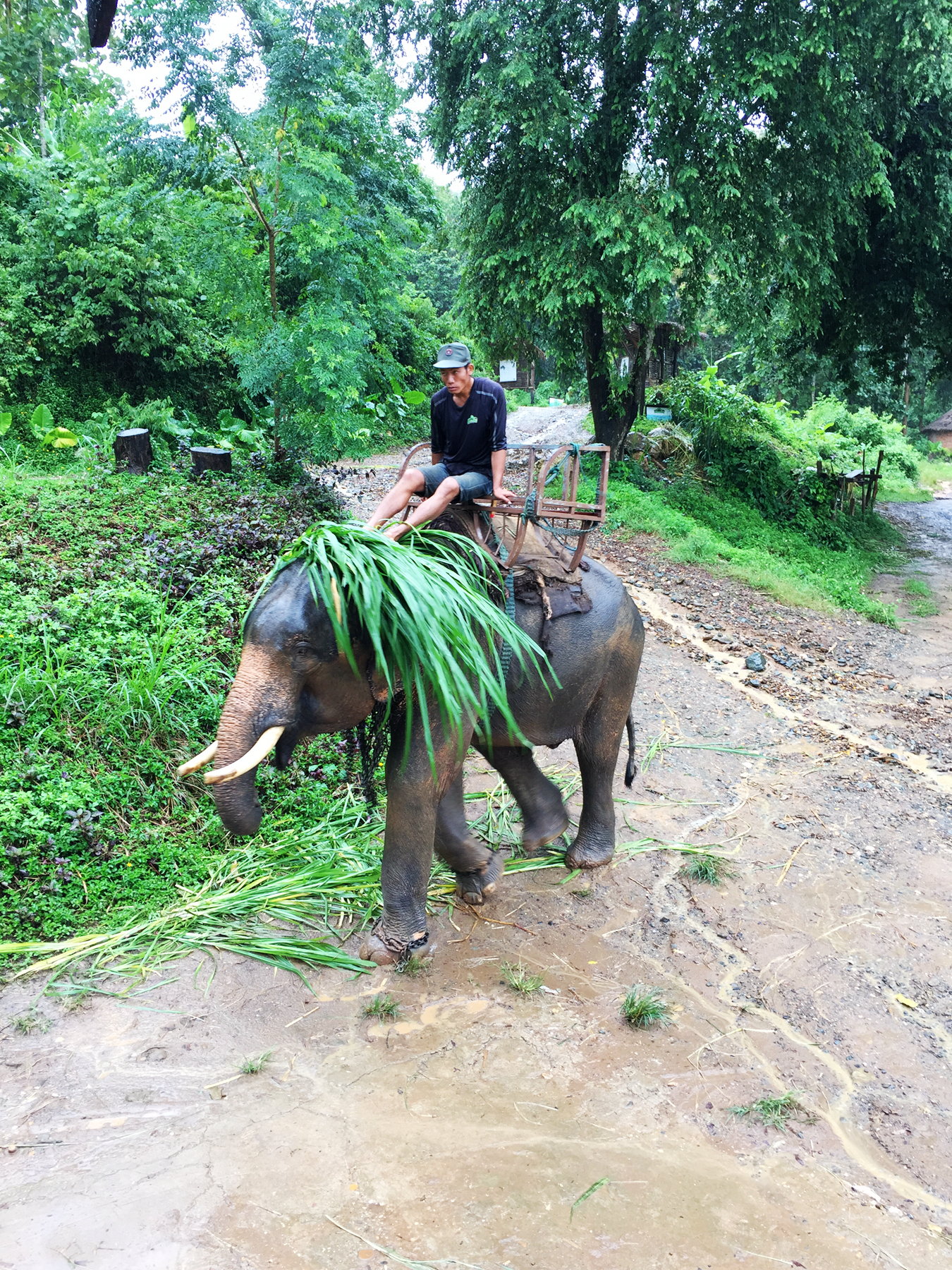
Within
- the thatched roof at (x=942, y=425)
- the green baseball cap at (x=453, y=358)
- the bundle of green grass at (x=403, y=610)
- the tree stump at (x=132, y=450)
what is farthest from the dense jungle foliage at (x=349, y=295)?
the thatched roof at (x=942, y=425)

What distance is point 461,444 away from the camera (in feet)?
14.5

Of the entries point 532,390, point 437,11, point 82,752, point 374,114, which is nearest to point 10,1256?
point 82,752

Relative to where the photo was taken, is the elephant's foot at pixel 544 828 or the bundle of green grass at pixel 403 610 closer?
the bundle of green grass at pixel 403 610

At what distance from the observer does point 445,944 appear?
13.8ft

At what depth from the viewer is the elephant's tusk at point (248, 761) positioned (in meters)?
3.17

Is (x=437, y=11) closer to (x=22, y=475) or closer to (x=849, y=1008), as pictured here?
(x=22, y=475)

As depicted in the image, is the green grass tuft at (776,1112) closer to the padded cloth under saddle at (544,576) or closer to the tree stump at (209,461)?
the padded cloth under saddle at (544,576)

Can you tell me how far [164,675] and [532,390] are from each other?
28.2 meters

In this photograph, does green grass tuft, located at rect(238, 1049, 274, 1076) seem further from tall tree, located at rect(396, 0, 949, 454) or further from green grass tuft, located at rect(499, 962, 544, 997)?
tall tree, located at rect(396, 0, 949, 454)

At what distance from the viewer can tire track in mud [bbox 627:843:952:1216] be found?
3074mm

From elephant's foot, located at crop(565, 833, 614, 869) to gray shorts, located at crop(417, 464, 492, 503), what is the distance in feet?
6.50

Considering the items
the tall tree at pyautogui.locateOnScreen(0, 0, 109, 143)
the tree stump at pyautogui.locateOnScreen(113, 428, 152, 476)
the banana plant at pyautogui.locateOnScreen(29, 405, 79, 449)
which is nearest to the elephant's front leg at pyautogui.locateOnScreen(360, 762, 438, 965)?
the tree stump at pyautogui.locateOnScreen(113, 428, 152, 476)

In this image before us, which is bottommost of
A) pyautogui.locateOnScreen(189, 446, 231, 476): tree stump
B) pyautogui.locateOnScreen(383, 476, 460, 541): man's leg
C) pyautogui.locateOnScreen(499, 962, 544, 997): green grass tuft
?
pyautogui.locateOnScreen(499, 962, 544, 997): green grass tuft

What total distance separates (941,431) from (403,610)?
40.0 m
